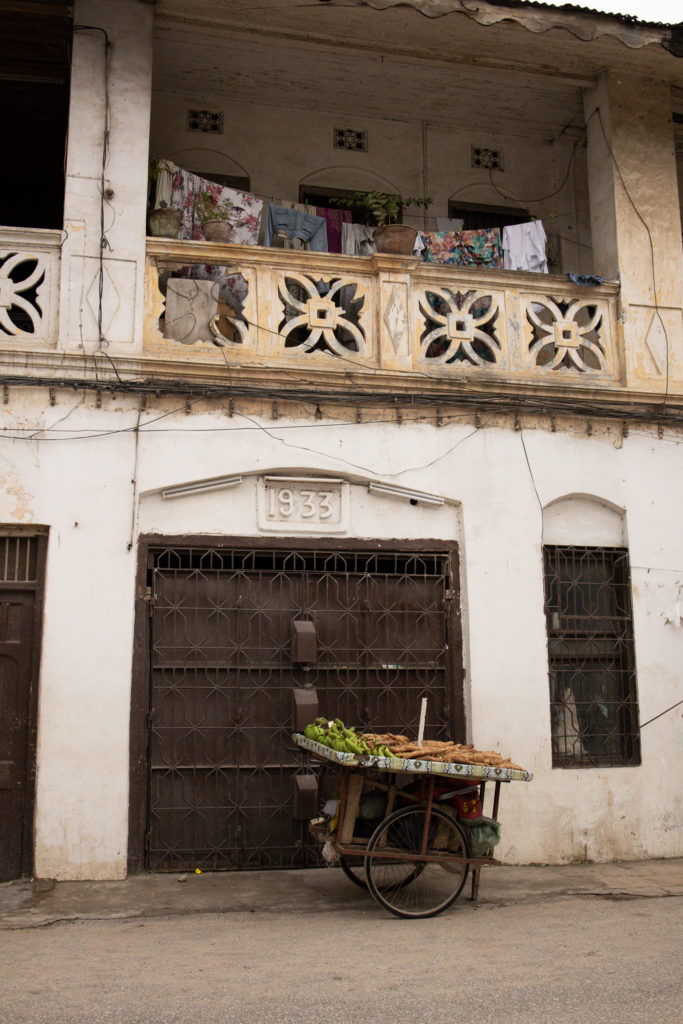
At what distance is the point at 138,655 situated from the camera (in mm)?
8469

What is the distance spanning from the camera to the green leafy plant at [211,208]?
10469mm

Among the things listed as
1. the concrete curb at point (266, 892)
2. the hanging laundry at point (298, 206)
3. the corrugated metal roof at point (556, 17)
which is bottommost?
the concrete curb at point (266, 892)

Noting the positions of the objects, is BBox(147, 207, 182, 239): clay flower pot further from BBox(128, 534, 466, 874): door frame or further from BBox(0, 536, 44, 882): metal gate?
BBox(0, 536, 44, 882): metal gate

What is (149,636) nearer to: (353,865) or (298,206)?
(353,865)

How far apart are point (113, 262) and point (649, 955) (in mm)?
7127

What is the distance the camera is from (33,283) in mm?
8750

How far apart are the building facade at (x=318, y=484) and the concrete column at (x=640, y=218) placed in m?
0.03

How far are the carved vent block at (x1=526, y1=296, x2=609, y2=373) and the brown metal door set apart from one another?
5.59 meters

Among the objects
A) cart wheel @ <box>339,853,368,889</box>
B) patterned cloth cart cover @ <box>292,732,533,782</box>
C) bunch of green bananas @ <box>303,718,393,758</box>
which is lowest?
cart wheel @ <box>339,853,368,889</box>

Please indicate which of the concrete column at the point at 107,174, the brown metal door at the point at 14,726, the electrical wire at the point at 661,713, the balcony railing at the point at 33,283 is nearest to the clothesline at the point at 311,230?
the concrete column at the point at 107,174

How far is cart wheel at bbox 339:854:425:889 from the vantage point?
739 cm

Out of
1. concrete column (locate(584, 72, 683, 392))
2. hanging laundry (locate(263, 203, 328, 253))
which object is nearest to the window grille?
hanging laundry (locate(263, 203, 328, 253))

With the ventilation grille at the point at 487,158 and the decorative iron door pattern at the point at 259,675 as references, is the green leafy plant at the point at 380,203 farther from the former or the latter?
the decorative iron door pattern at the point at 259,675

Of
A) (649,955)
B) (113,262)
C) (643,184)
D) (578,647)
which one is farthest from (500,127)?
(649,955)
